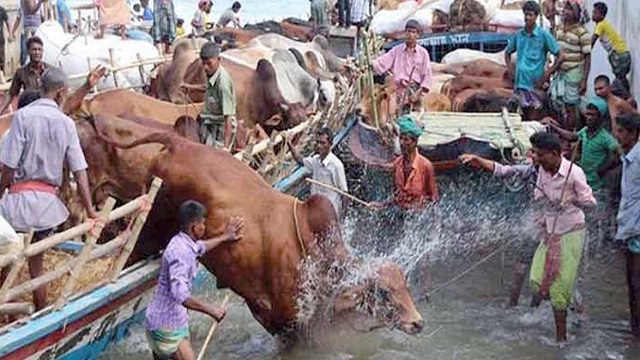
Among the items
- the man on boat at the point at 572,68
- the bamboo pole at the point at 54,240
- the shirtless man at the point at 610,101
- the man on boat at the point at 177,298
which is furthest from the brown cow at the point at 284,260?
the man on boat at the point at 572,68

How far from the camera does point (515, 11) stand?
17.1 m

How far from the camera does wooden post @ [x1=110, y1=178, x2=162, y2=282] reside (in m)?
6.84

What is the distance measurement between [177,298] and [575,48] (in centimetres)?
701

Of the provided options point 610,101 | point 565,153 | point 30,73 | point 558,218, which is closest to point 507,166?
point 558,218

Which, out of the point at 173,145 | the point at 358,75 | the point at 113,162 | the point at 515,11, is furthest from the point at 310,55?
the point at 173,145

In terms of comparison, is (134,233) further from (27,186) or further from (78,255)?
(27,186)

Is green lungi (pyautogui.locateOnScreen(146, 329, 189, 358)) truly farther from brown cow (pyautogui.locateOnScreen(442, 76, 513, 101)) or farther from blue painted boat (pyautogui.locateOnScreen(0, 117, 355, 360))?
brown cow (pyautogui.locateOnScreen(442, 76, 513, 101))

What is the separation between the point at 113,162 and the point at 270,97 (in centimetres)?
298

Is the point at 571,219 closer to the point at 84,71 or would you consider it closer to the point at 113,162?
the point at 113,162

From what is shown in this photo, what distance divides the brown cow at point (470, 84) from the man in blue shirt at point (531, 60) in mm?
895

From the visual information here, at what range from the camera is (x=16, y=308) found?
6.00 meters

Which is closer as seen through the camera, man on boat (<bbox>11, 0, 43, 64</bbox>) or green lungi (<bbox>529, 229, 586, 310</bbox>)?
green lungi (<bbox>529, 229, 586, 310</bbox>)

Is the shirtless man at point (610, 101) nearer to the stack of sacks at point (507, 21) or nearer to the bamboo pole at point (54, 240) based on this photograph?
the bamboo pole at point (54, 240)

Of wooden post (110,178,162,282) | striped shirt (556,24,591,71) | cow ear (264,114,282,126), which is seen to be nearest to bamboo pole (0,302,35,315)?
wooden post (110,178,162,282)
